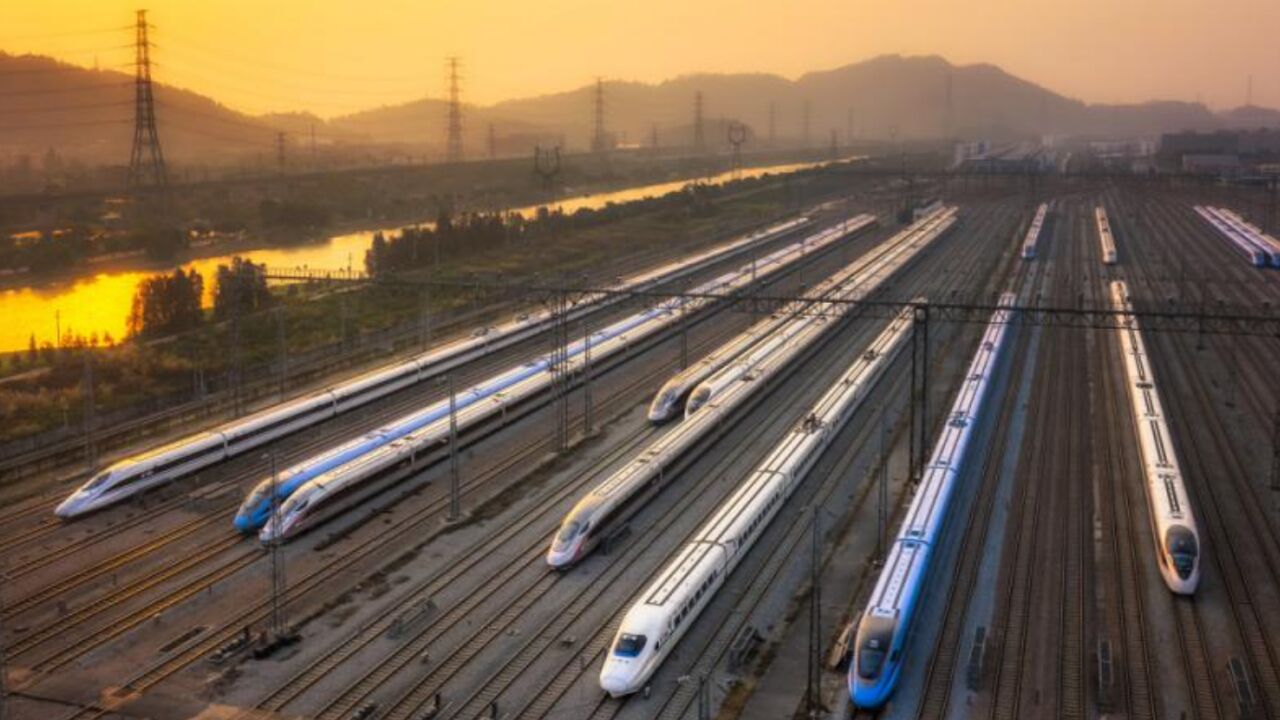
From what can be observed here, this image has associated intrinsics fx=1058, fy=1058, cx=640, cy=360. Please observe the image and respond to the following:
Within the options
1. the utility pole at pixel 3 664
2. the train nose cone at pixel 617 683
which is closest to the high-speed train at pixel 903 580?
the train nose cone at pixel 617 683

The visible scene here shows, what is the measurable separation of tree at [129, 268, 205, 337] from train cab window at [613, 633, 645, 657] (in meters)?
32.7

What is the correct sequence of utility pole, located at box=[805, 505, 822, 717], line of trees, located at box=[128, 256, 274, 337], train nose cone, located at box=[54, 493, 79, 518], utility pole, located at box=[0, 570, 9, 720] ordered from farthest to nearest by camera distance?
line of trees, located at box=[128, 256, 274, 337] < train nose cone, located at box=[54, 493, 79, 518] < utility pole, located at box=[805, 505, 822, 717] < utility pole, located at box=[0, 570, 9, 720]

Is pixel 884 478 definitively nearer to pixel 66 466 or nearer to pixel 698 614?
pixel 698 614

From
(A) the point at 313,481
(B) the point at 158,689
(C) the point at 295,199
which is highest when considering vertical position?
(C) the point at 295,199

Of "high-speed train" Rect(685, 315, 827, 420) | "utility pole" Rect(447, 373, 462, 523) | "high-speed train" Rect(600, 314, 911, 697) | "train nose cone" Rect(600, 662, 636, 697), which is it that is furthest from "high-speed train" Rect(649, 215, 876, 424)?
"train nose cone" Rect(600, 662, 636, 697)

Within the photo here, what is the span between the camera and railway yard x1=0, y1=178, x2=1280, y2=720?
57.0 ft

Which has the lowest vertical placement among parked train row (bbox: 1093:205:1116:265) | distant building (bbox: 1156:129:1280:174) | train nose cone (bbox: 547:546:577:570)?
train nose cone (bbox: 547:546:577:570)

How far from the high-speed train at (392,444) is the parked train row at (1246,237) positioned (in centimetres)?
4112

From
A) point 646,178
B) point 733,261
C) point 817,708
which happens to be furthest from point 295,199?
point 817,708

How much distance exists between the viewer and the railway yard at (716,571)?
17.4 meters

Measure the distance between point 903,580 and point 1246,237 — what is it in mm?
63380

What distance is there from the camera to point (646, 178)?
129500 millimetres

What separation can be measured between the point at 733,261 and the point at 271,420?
123 feet

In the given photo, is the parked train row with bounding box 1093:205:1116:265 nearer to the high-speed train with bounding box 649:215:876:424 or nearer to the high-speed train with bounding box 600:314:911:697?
the high-speed train with bounding box 649:215:876:424
